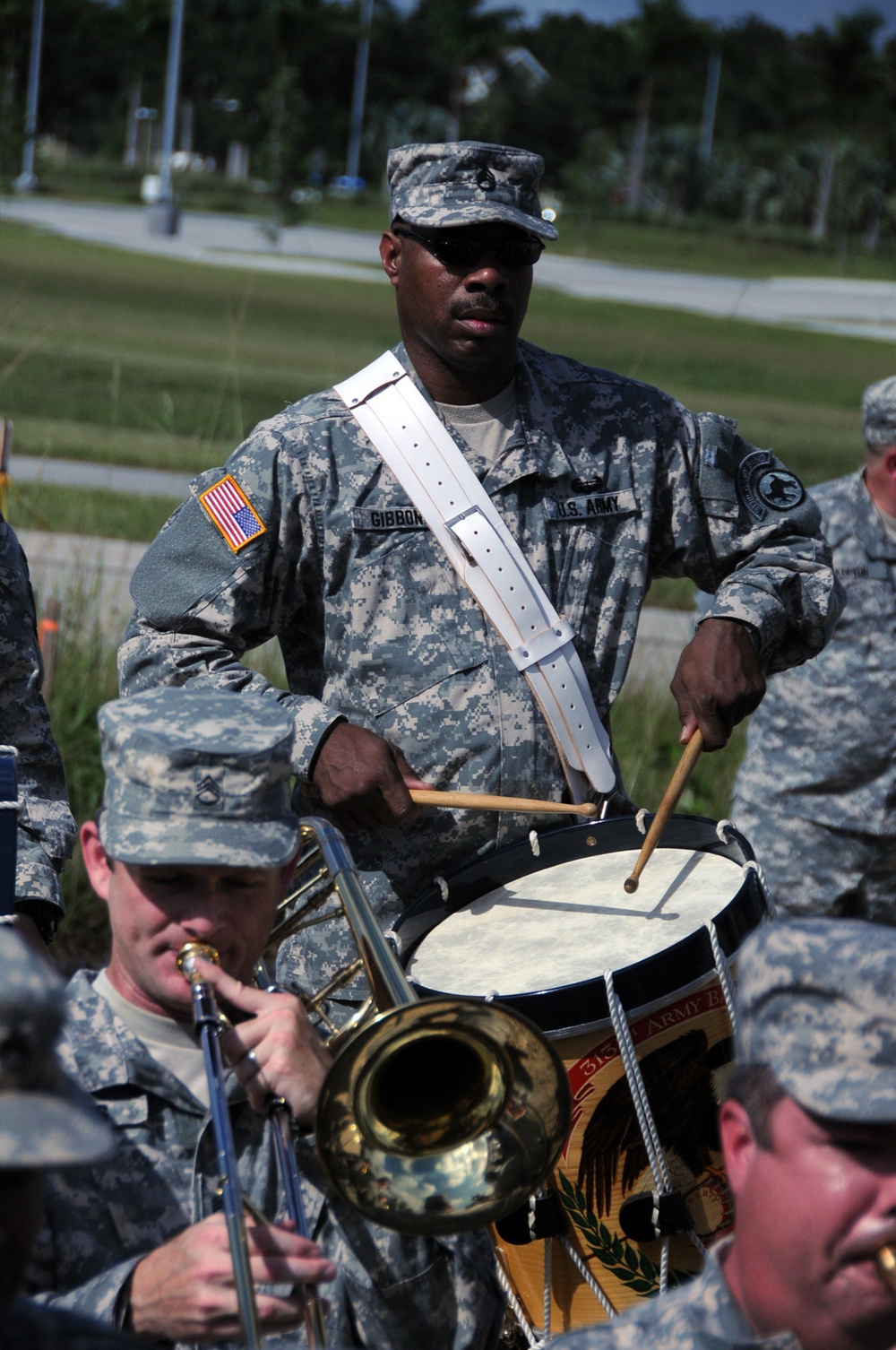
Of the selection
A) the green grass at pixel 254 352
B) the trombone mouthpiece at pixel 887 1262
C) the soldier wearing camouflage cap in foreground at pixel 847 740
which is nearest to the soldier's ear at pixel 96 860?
the trombone mouthpiece at pixel 887 1262

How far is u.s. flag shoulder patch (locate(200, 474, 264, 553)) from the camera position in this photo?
9.69 feet

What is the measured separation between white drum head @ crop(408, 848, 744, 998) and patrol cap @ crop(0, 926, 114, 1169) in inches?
46.3

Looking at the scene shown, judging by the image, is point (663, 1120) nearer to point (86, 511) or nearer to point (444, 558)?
point (444, 558)

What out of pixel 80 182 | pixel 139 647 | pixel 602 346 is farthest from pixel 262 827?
pixel 80 182

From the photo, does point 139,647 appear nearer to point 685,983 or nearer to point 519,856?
point 519,856

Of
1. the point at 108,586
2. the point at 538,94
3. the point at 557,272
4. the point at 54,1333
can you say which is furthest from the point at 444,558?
the point at 538,94

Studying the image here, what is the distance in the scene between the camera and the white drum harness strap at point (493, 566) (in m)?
3.01

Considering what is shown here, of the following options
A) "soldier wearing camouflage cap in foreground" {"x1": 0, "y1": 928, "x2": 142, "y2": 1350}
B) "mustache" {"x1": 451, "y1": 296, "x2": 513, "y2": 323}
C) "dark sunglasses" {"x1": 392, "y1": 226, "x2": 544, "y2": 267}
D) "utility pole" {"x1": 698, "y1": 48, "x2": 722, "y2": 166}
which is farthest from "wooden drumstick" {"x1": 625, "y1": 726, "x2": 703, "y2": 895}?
"utility pole" {"x1": 698, "y1": 48, "x2": 722, "y2": 166}

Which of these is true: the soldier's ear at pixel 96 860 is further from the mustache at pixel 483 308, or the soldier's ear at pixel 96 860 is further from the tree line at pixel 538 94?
the tree line at pixel 538 94

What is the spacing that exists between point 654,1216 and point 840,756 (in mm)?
2541

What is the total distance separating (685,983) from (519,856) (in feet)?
1.58

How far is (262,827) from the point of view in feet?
6.75

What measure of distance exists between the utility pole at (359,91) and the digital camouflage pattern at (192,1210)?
225 feet

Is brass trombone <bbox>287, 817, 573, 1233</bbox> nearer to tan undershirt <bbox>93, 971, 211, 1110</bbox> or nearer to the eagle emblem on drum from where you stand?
tan undershirt <bbox>93, 971, 211, 1110</bbox>
